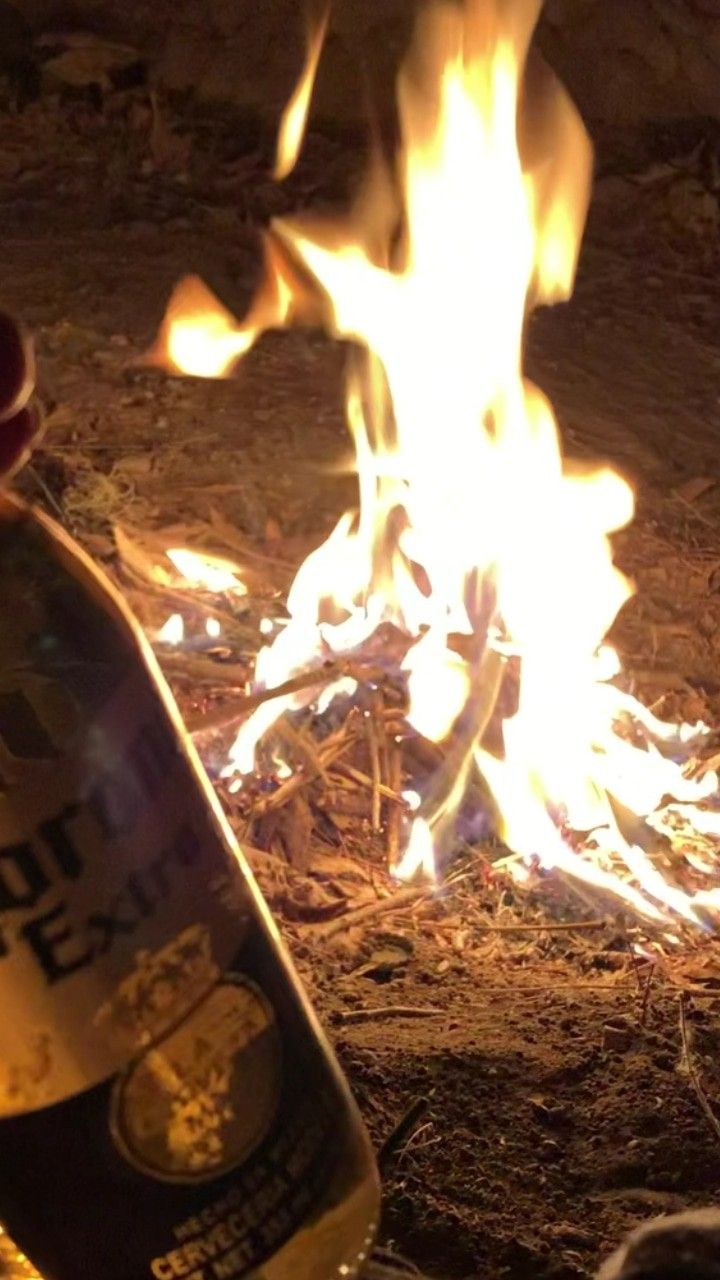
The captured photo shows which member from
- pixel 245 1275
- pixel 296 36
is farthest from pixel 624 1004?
pixel 296 36

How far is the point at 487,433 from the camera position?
219 cm

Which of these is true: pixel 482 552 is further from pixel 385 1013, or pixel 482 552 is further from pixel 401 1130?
pixel 401 1130

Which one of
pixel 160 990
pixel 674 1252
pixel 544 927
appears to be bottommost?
pixel 544 927

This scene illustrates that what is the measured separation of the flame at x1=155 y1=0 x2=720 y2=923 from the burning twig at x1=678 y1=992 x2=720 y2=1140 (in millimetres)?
190

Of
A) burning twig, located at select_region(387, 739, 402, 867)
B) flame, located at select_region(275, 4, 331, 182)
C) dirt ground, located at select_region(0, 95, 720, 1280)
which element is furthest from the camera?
flame, located at select_region(275, 4, 331, 182)

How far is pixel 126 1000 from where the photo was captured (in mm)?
979

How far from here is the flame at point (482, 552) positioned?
72.7 inches

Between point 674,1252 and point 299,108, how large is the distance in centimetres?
337

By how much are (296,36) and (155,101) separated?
41 centimetres

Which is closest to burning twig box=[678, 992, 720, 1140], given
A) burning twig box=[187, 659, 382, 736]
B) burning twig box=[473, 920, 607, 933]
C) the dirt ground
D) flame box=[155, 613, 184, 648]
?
the dirt ground

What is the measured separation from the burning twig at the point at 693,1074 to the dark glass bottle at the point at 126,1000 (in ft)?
1.58

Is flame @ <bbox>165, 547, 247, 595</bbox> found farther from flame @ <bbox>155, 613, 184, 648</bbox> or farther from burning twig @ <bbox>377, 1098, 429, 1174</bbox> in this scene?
burning twig @ <bbox>377, 1098, 429, 1174</bbox>

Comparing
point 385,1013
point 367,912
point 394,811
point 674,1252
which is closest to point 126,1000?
point 674,1252

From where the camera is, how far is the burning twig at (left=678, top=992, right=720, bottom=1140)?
1.40m
